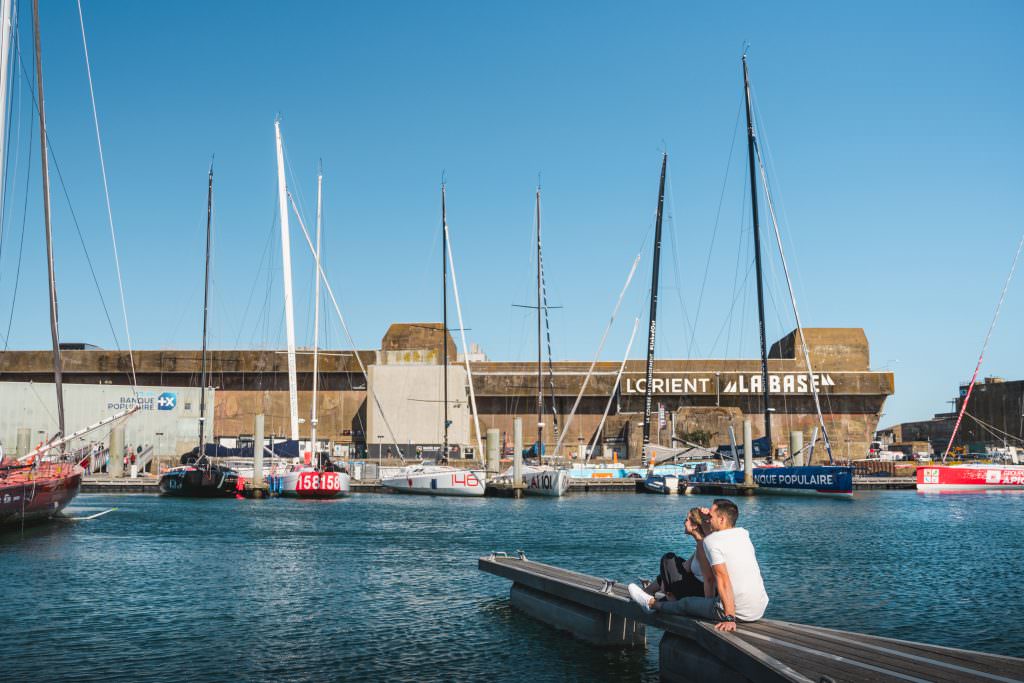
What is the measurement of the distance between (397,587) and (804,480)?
32.7 meters

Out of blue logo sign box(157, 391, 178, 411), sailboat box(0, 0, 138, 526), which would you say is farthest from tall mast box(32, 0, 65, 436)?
blue logo sign box(157, 391, 178, 411)

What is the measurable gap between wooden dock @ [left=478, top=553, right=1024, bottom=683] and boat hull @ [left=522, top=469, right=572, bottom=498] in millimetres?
34578

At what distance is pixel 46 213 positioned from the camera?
31.6m

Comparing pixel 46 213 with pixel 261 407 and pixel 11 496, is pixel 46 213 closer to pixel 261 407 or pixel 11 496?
pixel 11 496

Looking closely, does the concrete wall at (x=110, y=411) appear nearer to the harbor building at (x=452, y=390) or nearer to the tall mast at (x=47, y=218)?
the harbor building at (x=452, y=390)

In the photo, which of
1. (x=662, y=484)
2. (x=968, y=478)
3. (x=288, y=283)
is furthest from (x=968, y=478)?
(x=288, y=283)

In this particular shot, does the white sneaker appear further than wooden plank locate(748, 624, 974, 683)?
Yes

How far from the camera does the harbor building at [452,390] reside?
68.5 m

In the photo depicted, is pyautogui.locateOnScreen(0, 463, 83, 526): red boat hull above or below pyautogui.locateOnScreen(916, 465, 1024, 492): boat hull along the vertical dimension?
above

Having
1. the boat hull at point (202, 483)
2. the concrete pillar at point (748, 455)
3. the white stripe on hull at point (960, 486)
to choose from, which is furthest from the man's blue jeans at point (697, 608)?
the white stripe on hull at point (960, 486)

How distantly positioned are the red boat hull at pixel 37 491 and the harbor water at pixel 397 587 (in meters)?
0.76

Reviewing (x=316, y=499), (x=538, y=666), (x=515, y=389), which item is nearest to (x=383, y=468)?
(x=316, y=499)

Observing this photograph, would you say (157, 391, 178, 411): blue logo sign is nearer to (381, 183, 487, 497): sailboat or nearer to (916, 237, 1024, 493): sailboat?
(381, 183, 487, 497): sailboat

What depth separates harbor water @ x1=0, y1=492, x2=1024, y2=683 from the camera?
13250 millimetres
